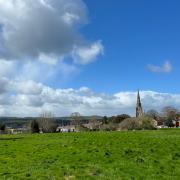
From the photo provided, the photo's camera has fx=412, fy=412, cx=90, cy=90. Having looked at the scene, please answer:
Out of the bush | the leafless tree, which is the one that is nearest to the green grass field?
the bush

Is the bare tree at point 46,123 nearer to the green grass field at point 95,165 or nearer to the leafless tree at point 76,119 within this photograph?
the leafless tree at point 76,119

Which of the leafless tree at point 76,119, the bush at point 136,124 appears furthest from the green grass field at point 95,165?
the leafless tree at point 76,119

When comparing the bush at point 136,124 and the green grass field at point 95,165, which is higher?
the bush at point 136,124

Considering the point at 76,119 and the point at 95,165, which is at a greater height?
the point at 76,119

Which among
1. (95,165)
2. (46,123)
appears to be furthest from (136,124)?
(95,165)

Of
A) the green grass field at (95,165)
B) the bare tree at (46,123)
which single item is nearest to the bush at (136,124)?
the bare tree at (46,123)

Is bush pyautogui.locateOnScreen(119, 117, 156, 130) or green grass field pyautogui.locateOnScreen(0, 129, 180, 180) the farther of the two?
bush pyautogui.locateOnScreen(119, 117, 156, 130)

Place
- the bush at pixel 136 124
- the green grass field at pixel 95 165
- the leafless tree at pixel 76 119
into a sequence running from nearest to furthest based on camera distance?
the green grass field at pixel 95 165 < the bush at pixel 136 124 < the leafless tree at pixel 76 119

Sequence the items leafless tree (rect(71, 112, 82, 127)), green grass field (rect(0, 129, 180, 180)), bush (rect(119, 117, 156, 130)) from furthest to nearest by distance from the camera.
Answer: leafless tree (rect(71, 112, 82, 127)), bush (rect(119, 117, 156, 130)), green grass field (rect(0, 129, 180, 180))

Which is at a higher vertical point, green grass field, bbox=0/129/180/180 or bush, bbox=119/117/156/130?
bush, bbox=119/117/156/130

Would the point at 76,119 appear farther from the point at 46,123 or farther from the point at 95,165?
the point at 95,165

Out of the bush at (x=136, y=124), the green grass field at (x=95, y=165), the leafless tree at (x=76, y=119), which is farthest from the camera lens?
the leafless tree at (x=76, y=119)

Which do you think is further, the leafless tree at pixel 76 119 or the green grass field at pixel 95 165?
the leafless tree at pixel 76 119

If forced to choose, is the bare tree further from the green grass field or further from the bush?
the green grass field
